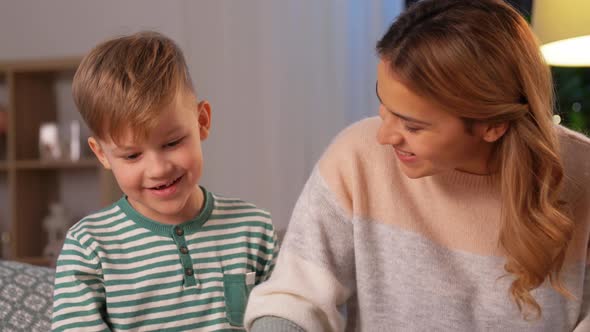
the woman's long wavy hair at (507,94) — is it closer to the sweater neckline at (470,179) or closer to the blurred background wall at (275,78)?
A: the sweater neckline at (470,179)

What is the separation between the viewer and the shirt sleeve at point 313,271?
4.34ft

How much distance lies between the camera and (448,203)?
1.42m

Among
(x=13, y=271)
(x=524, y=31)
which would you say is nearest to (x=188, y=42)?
(x=13, y=271)

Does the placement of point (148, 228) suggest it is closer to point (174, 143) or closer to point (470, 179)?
point (174, 143)

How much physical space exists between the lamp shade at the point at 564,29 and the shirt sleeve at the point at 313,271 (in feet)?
3.10

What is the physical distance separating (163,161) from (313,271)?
0.34 metres

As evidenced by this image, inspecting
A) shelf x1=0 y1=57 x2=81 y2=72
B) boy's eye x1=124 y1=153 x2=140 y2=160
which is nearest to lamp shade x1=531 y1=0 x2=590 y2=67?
boy's eye x1=124 y1=153 x2=140 y2=160

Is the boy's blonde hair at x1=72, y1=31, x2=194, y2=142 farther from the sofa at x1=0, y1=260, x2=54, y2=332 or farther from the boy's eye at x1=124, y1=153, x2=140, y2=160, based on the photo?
the sofa at x1=0, y1=260, x2=54, y2=332

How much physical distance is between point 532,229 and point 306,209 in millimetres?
412

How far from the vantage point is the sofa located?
167cm

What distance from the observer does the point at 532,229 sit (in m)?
1.27

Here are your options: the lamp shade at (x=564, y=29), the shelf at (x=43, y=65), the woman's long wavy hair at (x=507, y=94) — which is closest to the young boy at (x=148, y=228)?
the woman's long wavy hair at (x=507, y=94)

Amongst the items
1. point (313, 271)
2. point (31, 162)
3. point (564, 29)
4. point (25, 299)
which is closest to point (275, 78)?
point (31, 162)

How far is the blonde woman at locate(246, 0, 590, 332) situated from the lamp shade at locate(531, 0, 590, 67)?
2.42ft
